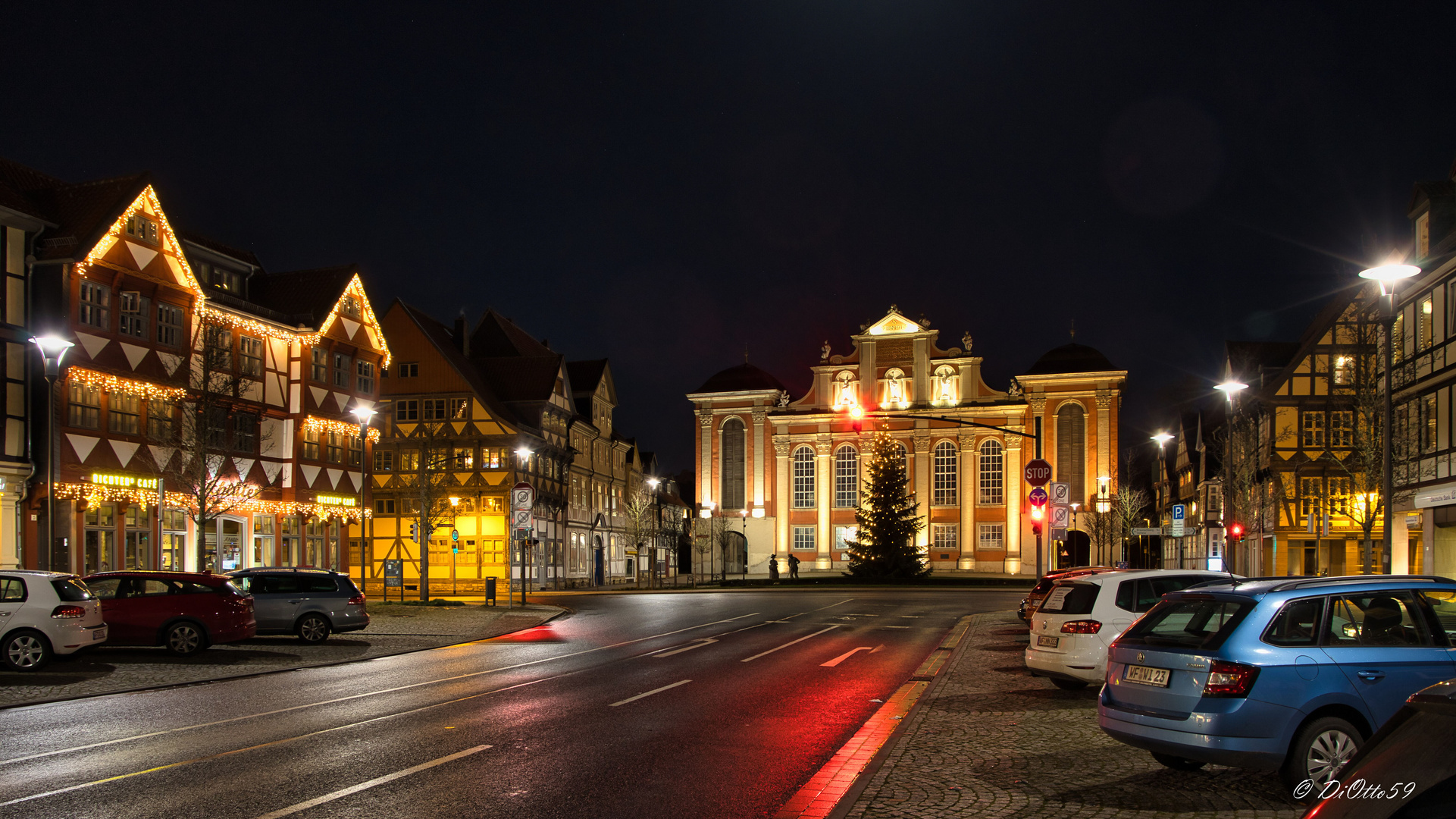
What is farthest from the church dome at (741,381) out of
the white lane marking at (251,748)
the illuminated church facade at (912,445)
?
the white lane marking at (251,748)

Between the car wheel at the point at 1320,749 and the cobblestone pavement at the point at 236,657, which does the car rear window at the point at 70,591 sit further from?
the car wheel at the point at 1320,749

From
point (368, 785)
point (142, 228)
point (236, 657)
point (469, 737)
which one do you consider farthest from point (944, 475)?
point (368, 785)

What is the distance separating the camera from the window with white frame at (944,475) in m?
80.1

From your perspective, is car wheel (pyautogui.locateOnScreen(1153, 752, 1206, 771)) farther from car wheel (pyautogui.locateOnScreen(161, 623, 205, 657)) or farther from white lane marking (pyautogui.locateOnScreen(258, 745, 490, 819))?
car wheel (pyautogui.locateOnScreen(161, 623, 205, 657))

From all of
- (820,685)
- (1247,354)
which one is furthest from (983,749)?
(1247,354)

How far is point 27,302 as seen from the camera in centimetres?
2991

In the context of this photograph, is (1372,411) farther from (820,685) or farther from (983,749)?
(983,749)

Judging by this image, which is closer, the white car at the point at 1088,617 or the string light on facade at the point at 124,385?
the white car at the point at 1088,617

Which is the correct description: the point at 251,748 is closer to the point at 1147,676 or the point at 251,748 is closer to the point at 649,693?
the point at 649,693

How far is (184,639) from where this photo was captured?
20.5 meters

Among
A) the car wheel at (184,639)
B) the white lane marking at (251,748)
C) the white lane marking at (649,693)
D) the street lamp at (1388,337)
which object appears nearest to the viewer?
the white lane marking at (251,748)

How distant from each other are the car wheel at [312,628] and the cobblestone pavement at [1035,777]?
15.1 m

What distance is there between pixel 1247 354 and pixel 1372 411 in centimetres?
3016

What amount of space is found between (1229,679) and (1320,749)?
766 millimetres
